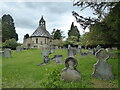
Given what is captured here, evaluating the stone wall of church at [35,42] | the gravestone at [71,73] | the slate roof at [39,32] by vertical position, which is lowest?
Result: the gravestone at [71,73]

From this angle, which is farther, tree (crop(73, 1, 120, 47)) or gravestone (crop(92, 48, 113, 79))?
tree (crop(73, 1, 120, 47))

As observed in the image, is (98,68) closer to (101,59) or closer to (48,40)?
(101,59)

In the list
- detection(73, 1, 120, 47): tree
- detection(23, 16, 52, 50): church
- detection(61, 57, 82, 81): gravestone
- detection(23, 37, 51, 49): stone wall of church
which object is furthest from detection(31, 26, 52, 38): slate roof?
detection(61, 57, 82, 81): gravestone

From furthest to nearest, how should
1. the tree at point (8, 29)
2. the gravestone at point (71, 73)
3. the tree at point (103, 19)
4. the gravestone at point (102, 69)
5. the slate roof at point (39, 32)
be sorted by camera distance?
the slate roof at point (39, 32) → the tree at point (8, 29) → the tree at point (103, 19) → the gravestone at point (102, 69) → the gravestone at point (71, 73)

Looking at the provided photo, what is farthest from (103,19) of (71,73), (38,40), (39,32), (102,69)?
(39,32)

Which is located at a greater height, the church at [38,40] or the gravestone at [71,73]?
the church at [38,40]

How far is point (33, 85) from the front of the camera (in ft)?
20.5

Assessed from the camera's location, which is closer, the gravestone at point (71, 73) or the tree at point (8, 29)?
the gravestone at point (71, 73)

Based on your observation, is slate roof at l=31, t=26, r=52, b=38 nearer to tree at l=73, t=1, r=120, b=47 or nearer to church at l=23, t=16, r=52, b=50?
church at l=23, t=16, r=52, b=50

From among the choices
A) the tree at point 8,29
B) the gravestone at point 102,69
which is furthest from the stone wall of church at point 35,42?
the gravestone at point 102,69

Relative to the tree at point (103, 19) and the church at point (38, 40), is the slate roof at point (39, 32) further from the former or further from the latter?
the tree at point (103, 19)

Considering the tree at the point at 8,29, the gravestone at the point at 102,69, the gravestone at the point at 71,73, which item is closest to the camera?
the gravestone at the point at 71,73

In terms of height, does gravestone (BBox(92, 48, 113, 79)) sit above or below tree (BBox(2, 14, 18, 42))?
below

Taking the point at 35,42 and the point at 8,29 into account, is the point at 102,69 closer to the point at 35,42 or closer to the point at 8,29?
the point at 35,42
